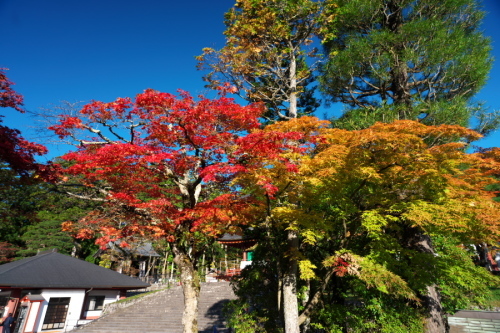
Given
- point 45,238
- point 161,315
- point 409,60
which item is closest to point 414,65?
point 409,60

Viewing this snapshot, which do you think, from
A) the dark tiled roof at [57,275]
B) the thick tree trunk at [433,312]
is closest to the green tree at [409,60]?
the thick tree trunk at [433,312]

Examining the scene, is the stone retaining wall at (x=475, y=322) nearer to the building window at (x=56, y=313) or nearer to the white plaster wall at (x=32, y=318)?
the building window at (x=56, y=313)

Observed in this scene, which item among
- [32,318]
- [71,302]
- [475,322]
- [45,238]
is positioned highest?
[45,238]

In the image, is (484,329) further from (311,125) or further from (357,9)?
(357,9)

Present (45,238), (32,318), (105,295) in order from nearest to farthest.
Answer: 1. (32,318)
2. (105,295)
3. (45,238)

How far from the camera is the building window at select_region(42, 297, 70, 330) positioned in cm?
1510

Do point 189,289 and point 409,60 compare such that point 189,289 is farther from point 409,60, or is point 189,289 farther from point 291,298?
point 409,60

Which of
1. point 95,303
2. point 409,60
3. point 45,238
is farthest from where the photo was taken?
point 45,238

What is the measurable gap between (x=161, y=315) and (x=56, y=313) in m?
6.63

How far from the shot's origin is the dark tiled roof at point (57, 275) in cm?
1459

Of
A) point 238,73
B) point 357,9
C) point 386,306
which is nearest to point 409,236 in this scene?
point 386,306

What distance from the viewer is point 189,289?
707cm

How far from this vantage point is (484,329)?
11672 millimetres

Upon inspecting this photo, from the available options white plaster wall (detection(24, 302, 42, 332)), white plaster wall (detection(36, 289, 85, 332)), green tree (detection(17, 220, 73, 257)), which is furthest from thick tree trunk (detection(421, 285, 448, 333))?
green tree (detection(17, 220, 73, 257))
